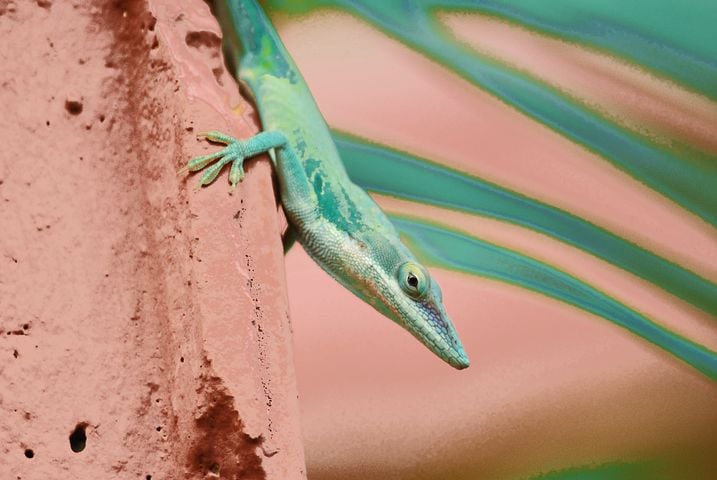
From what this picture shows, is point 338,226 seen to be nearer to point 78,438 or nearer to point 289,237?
point 289,237

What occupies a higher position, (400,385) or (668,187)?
(668,187)

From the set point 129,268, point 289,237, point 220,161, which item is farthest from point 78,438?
point 289,237

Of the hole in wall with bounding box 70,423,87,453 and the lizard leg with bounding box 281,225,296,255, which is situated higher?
the lizard leg with bounding box 281,225,296,255

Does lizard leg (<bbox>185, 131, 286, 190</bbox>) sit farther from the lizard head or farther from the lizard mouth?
the lizard mouth

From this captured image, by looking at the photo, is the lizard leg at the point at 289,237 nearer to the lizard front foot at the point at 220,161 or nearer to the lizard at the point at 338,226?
the lizard at the point at 338,226

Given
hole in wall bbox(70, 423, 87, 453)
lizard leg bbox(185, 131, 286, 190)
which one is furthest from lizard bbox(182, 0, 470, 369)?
hole in wall bbox(70, 423, 87, 453)

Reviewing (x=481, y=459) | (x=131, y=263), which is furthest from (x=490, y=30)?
(x=131, y=263)

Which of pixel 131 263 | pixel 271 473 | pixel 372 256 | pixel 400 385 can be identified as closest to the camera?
pixel 271 473

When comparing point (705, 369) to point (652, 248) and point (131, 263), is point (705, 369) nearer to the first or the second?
point (652, 248)

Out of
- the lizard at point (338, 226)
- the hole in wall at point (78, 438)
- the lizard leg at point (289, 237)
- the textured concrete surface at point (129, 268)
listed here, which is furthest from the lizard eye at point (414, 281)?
the hole in wall at point (78, 438)
